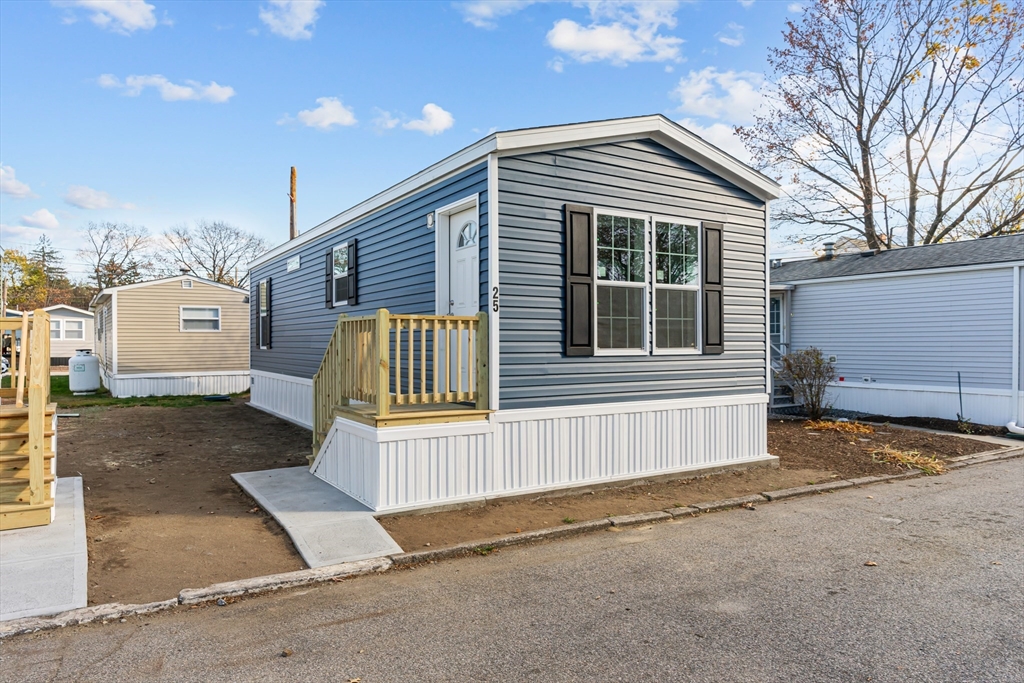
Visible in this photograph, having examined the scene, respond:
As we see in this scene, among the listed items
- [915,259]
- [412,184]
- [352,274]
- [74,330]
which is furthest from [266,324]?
[74,330]

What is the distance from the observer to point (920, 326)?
13.0 m

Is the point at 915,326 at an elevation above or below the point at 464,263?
below

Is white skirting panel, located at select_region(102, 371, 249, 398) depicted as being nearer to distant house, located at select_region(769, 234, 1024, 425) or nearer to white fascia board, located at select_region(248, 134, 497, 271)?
white fascia board, located at select_region(248, 134, 497, 271)

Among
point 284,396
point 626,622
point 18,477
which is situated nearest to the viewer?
point 626,622

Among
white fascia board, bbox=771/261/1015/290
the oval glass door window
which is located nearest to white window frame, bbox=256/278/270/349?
the oval glass door window

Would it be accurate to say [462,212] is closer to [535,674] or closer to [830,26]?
[535,674]

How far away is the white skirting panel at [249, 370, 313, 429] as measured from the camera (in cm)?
A: 1165

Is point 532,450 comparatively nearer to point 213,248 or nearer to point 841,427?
point 841,427

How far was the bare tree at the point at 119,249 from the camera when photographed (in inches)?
1614

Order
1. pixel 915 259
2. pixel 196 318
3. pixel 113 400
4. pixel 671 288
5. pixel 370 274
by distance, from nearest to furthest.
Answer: pixel 671 288 → pixel 370 274 → pixel 915 259 → pixel 113 400 → pixel 196 318

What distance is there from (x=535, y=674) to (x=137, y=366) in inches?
730

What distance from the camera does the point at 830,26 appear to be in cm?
2028

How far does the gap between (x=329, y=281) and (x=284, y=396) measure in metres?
3.66

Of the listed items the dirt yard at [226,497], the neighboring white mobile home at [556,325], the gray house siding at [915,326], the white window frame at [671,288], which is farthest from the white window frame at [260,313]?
the gray house siding at [915,326]
